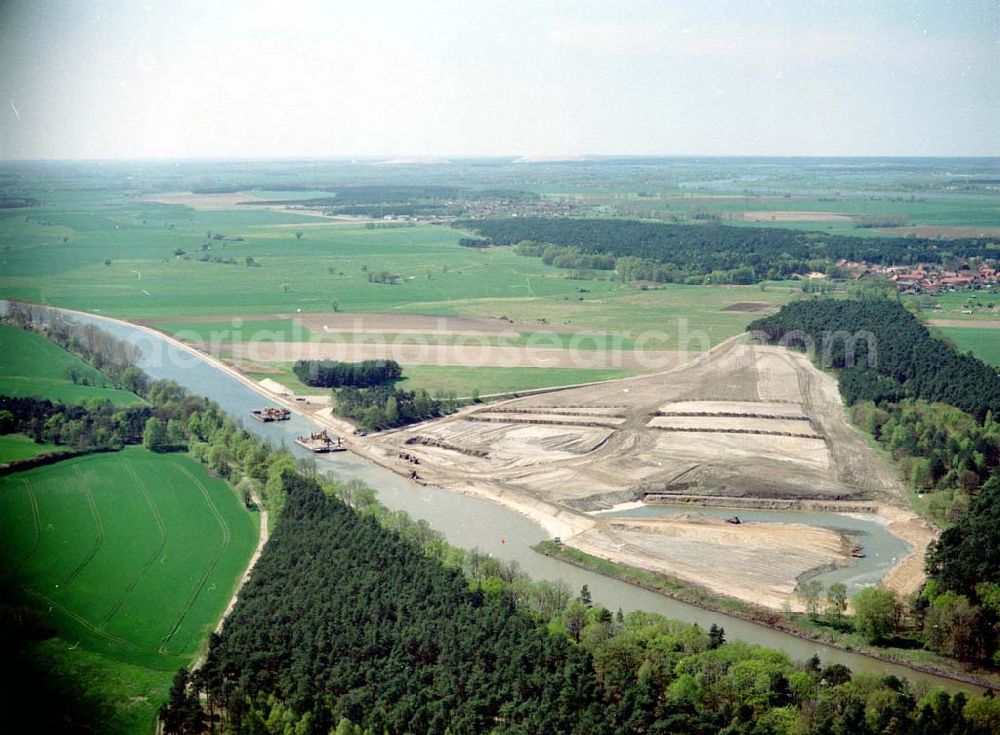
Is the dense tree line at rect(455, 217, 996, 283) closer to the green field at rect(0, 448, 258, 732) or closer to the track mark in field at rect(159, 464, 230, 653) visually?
the track mark in field at rect(159, 464, 230, 653)

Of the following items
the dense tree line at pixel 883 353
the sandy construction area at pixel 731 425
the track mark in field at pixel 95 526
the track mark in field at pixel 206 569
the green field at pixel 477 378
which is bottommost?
the track mark in field at pixel 206 569

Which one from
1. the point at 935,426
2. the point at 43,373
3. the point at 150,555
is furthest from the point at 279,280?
the point at 935,426

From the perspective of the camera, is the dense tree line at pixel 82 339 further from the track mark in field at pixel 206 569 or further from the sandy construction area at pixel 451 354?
the track mark in field at pixel 206 569

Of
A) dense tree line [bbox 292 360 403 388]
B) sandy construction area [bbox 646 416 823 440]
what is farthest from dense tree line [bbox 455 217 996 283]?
sandy construction area [bbox 646 416 823 440]

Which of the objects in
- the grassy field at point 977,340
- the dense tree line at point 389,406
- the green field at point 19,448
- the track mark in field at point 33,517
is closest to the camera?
the track mark in field at point 33,517

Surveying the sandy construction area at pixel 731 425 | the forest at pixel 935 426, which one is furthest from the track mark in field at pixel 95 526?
the sandy construction area at pixel 731 425

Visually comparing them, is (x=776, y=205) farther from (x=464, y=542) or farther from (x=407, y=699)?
(x=407, y=699)

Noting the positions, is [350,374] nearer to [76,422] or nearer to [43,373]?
[43,373]
